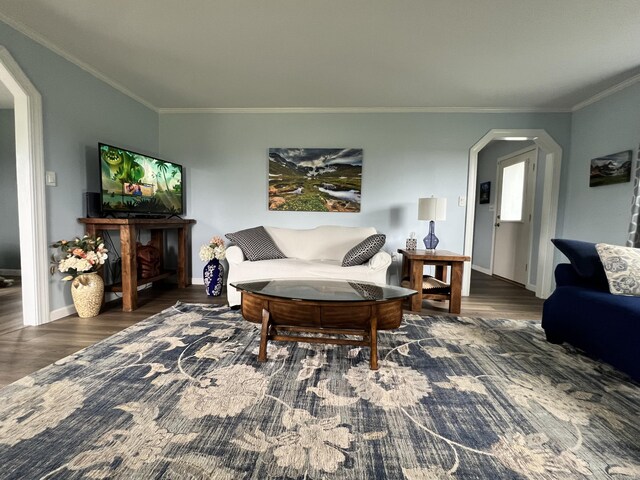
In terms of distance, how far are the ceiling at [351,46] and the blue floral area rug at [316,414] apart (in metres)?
2.30

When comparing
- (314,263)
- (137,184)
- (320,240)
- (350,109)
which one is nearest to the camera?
(314,263)

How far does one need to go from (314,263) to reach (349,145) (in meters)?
1.71

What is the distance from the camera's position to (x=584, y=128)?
138 inches

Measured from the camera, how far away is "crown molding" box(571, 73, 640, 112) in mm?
2882

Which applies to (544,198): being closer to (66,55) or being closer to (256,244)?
(256,244)

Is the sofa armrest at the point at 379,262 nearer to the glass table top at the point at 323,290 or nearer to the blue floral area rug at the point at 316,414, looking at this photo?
the glass table top at the point at 323,290

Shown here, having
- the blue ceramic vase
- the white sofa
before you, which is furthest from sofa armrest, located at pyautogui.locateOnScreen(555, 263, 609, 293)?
the blue ceramic vase

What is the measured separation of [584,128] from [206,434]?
469cm

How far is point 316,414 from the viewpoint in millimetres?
1396

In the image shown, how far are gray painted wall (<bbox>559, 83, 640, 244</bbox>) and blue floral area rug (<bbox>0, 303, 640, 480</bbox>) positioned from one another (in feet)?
5.85

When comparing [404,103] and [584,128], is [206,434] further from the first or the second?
[584,128]

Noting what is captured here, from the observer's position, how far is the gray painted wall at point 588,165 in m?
2.93

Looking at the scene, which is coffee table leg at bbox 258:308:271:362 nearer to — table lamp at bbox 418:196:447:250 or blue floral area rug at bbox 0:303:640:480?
blue floral area rug at bbox 0:303:640:480

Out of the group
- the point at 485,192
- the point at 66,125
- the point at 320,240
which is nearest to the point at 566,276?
the point at 320,240
